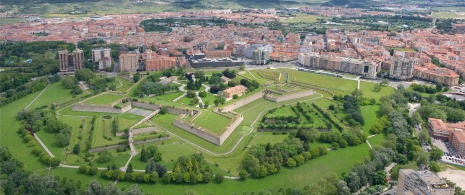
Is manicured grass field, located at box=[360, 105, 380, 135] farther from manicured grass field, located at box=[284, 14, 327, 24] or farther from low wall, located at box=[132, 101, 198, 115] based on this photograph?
manicured grass field, located at box=[284, 14, 327, 24]

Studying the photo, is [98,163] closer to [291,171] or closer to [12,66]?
[291,171]

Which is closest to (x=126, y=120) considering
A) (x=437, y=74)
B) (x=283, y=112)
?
(x=283, y=112)

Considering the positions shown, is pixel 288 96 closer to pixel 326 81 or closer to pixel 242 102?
pixel 242 102

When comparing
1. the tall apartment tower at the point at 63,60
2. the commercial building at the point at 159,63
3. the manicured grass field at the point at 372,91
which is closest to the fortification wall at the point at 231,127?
the manicured grass field at the point at 372,91

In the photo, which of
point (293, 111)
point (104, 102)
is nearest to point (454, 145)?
point (293, 111)

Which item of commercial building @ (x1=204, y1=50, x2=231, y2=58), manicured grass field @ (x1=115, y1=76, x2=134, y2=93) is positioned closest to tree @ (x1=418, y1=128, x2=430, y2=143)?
manicured grass field @ (x1=115, y1=76, x2=134, y2=93)

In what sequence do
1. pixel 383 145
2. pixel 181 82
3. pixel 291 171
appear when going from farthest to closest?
pixel 181 82 < pixel 383 145 < pixel 291 171

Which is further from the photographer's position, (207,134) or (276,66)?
(276,66)
